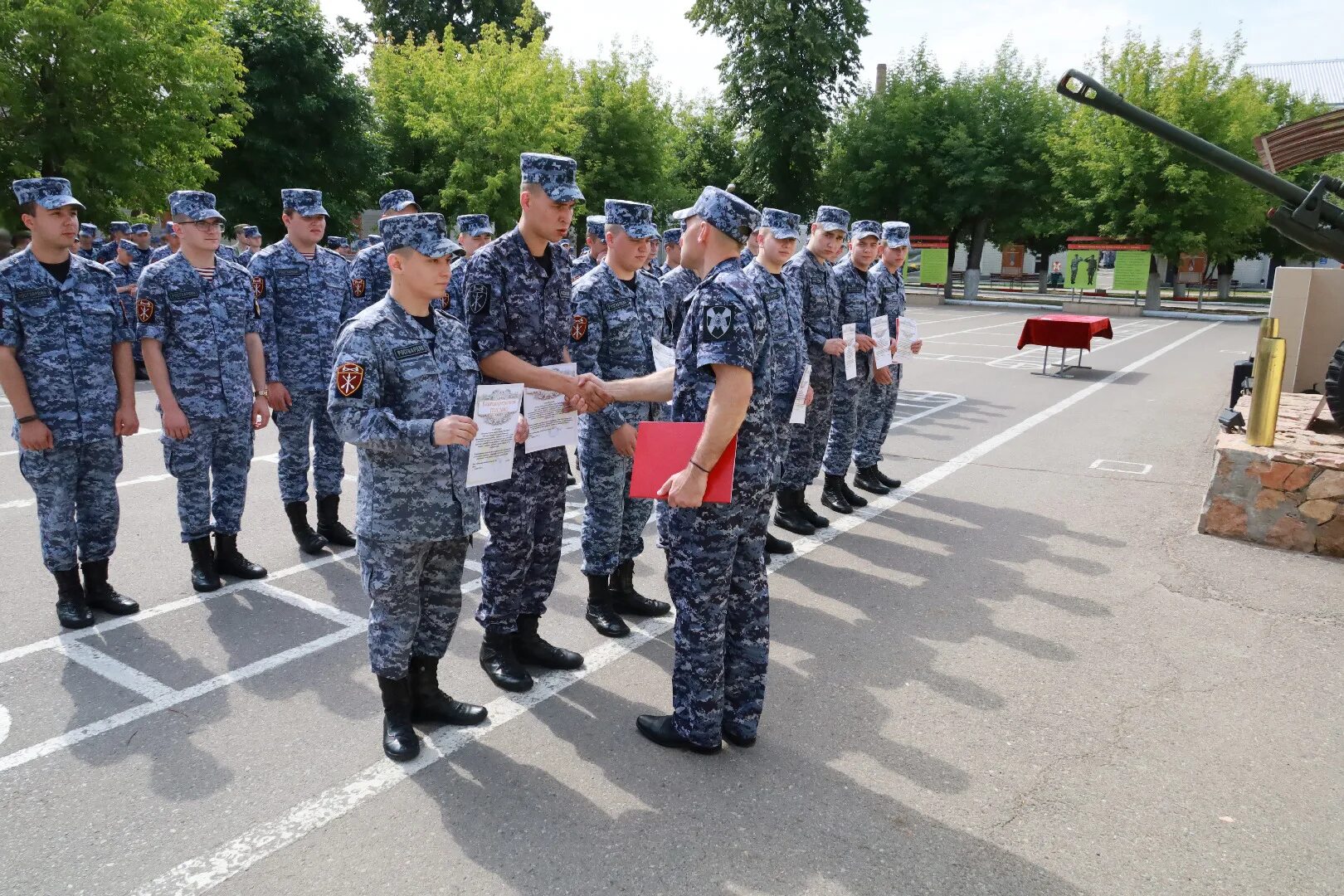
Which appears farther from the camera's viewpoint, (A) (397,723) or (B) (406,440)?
(A) (397,723)

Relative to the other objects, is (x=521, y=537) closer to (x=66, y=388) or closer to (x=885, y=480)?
(x=66, y=388)

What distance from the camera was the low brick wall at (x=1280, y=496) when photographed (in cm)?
598

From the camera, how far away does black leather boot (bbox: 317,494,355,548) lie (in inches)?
236

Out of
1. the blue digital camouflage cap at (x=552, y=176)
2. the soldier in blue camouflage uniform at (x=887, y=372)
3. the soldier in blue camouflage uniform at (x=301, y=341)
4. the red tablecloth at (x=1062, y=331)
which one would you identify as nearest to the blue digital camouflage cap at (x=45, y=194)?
the soldier in blue camouflage uniform at (x=301, y=341)

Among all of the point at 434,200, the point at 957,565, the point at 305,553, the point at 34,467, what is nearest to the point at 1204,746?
the point at 957,565

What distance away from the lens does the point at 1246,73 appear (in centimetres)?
3688

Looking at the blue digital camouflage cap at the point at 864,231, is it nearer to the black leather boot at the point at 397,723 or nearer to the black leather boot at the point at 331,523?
the black leather boot at the point at 331,523

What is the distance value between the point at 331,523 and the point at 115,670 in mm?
1988

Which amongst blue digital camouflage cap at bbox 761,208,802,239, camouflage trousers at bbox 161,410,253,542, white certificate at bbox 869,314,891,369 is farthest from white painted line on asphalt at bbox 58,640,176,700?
white certificate at bbox 869,314,891,369

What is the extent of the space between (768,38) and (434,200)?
1489 cm

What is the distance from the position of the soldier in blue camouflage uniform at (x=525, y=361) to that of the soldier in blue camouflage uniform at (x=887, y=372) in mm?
3992

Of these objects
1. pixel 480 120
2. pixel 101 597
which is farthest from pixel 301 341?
pixel 480 120

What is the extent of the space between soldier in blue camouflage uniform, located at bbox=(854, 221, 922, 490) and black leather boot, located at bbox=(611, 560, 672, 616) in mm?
3197

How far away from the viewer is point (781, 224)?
5211mm
